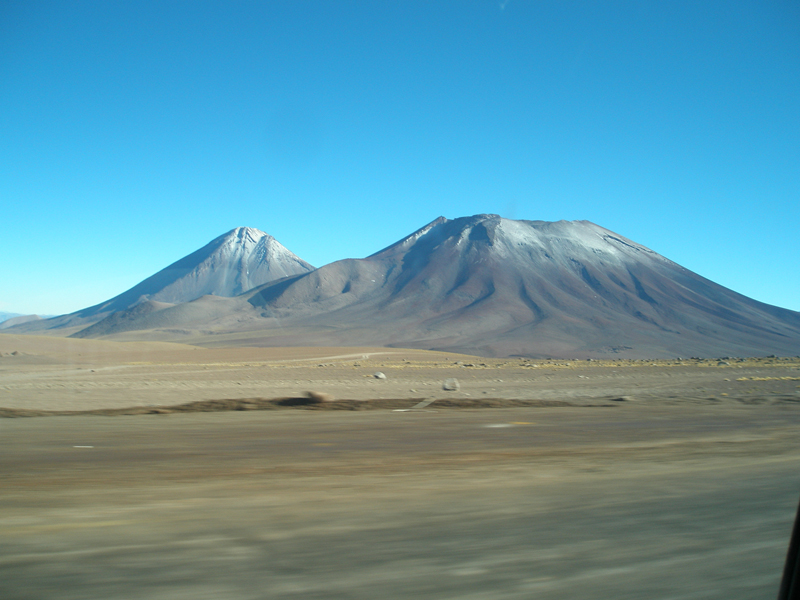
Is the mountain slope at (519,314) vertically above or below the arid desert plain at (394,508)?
above

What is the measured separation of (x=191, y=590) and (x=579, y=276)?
197 metres

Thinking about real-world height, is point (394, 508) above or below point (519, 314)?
below

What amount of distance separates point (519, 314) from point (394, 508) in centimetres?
15290

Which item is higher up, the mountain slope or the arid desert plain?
the mountain slope

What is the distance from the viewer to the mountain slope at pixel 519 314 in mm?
127188

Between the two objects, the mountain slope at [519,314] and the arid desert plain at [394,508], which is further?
the mountain slope at [519,314]

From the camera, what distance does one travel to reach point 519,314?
15462cm

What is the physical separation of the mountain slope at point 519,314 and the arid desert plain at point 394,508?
103m

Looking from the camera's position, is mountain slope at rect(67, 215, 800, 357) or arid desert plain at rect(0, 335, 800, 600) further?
mountain slope at rect(67, 215, 800, 357)

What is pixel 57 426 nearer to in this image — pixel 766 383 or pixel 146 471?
pixel 146 471

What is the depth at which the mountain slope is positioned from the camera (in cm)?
12719

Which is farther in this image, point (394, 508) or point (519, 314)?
point (519, 314)

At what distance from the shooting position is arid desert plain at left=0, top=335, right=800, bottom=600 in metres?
3.55

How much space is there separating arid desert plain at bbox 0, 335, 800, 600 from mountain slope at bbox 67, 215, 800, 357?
10299 cm
